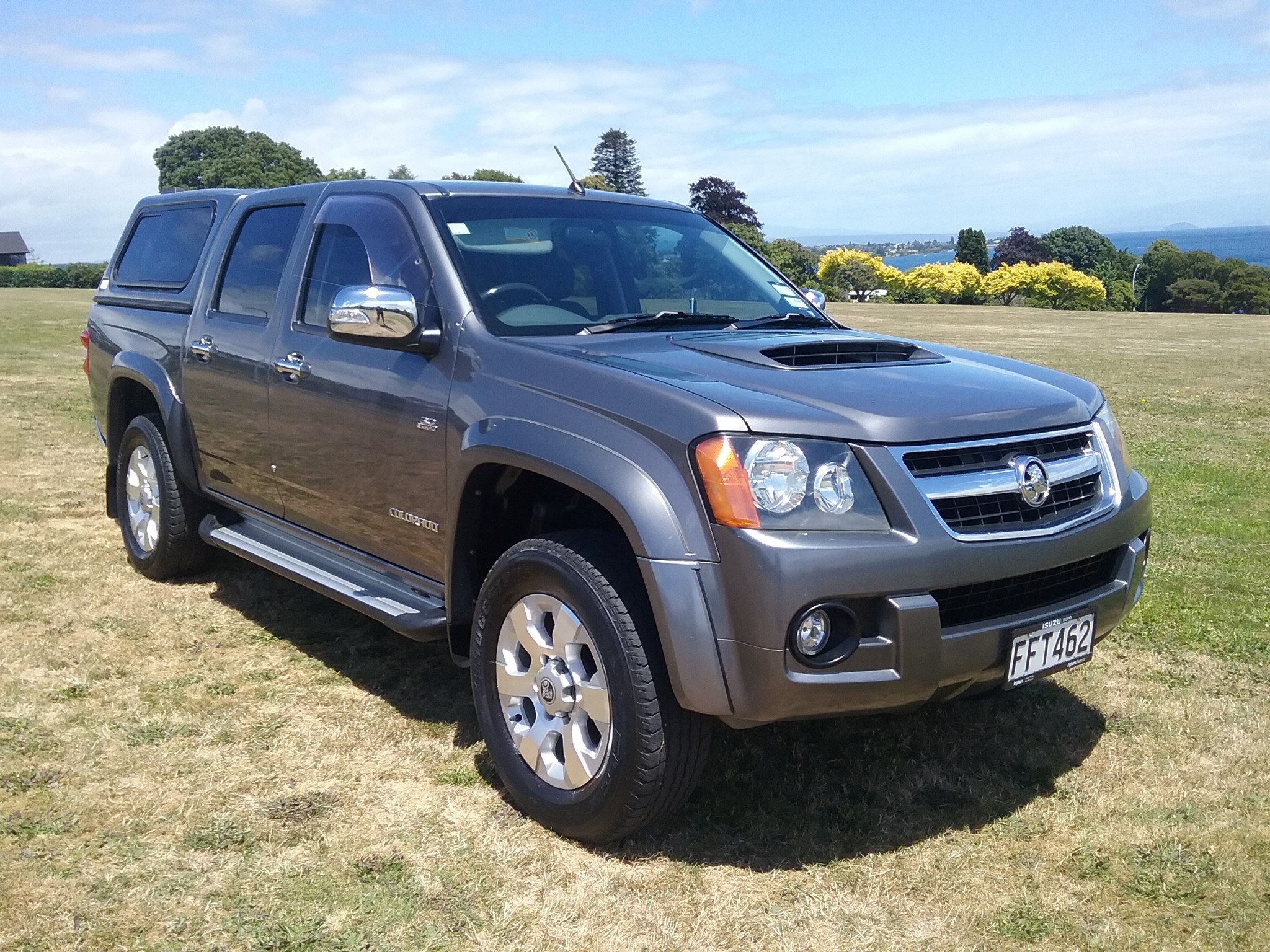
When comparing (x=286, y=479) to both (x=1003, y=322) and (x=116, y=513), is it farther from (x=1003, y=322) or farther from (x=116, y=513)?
(x=1003, y=322)

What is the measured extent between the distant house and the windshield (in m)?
112

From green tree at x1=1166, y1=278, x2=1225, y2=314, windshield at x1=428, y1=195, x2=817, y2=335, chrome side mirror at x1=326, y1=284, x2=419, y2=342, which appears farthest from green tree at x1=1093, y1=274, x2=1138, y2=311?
chrome side mirror at x1=326, y1=284, x2=419, y2=342

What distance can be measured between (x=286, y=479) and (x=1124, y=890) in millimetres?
3370

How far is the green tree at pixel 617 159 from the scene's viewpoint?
282ft

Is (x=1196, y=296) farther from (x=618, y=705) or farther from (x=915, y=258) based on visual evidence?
(x=915, y=258)

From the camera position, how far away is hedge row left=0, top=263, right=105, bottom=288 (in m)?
54.2

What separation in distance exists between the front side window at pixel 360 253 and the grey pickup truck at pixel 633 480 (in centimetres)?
1

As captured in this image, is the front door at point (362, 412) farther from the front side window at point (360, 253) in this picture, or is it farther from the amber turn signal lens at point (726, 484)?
the amber turn signal lens at point (726, 484)

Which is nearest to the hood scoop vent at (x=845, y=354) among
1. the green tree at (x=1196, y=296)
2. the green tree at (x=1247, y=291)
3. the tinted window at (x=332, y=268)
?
the tinted window at (x=332, y=268)

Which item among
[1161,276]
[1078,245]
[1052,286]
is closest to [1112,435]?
[1052,286]

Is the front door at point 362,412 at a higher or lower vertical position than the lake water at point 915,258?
lower

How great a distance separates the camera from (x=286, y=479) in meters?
4.66

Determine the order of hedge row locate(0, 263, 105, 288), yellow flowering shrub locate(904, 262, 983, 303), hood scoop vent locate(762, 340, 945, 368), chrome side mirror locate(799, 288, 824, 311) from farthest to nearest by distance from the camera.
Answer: yellow flowering shrub locate(904, 262, 983, 303)
hedge row locate(0, 263, 105, 288)
chrome side mirror locate(799, 288, 824, 311)
hood scoop vent locate(762, 340, 945, 368)

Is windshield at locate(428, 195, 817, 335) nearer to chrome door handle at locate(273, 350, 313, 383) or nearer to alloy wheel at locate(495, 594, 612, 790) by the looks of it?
chrome door handle at locate(273, 350, 313, 383)
